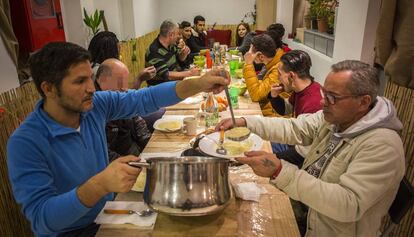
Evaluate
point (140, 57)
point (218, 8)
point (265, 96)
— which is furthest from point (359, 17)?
point (218, 8)

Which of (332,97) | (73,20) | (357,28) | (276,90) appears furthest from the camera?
(73,20)

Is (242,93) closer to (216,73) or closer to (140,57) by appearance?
(216,73)

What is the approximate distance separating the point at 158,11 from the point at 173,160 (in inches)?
325

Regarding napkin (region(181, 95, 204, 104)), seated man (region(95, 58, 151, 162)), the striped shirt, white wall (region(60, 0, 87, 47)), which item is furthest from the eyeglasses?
white wall (region(60, 0, 87, 47))

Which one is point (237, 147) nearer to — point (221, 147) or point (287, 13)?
point (221, 147)

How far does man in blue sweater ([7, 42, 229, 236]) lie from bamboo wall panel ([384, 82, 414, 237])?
Result: 1220 mm

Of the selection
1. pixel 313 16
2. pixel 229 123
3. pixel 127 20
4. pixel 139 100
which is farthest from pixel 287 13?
pixel 139 100

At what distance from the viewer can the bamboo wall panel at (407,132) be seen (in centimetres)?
195

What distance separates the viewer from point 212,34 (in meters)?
7.86

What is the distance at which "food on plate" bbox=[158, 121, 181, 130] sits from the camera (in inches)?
84.8

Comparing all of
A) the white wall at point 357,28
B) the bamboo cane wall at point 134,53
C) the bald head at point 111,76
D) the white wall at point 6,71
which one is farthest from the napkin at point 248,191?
the bamboo cane wall at point 134,53

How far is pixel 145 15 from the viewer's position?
276 inches

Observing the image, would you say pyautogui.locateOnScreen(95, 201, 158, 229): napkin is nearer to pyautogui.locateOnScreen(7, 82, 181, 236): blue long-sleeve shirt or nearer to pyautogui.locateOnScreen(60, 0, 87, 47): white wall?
pyautogui.locateOnScreen(7, 82, 181, 236): blue long-sleeve shirt

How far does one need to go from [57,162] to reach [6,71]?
1.70 metres
